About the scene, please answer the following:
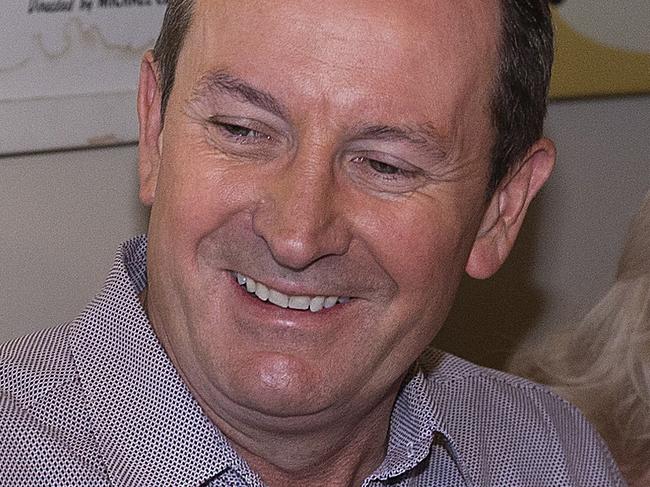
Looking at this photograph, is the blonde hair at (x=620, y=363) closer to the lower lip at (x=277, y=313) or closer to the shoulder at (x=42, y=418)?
the lower lip at (x=277, y=313)

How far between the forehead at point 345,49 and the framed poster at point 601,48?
3.75ft

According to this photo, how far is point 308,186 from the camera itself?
1.44m

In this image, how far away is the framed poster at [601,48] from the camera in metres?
2.63

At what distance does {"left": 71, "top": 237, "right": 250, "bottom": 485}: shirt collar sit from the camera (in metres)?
1.51

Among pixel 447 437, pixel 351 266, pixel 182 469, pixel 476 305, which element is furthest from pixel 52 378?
pixel 476 305

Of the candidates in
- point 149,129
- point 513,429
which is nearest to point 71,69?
point 149,129

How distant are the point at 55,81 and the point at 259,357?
73cm

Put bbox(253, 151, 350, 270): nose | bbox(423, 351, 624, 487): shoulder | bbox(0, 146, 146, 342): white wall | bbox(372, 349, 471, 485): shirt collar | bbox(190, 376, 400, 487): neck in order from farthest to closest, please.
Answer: bbox(0, 146, 146, 342): white wall → bbox(423, 351, 624, 487): shoulder → bbox(372, 349, 471, 485): shirt collar → bbox(190, 376, 400, 487): neck → bbox(253, 151, 350, 270): nose

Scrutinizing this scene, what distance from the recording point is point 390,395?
5.60 feet

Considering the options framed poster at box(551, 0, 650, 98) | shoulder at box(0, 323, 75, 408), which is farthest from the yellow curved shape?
shoulder at box(0, 323, 75, 408)

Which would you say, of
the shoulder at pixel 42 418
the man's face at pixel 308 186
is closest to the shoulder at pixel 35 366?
the shoulder at pixel 42 418

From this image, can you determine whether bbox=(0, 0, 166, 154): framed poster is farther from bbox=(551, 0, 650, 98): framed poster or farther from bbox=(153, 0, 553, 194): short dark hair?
bbox=(551, 0, 650, 98): framed poster

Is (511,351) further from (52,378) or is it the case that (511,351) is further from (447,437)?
(52,378)

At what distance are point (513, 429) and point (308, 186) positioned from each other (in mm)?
613
